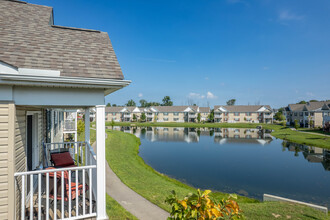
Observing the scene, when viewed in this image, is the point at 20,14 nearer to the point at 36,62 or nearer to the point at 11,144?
the point at 36,62

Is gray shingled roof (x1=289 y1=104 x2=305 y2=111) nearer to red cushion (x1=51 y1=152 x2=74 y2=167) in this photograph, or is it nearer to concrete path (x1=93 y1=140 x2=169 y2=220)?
concrete path (x1=93 y1=140 x2=169 y2=220)

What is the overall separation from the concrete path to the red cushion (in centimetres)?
240

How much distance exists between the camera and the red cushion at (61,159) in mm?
6582

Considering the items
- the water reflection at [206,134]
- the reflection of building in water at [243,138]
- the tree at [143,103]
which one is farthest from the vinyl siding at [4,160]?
the tree at [143,103]

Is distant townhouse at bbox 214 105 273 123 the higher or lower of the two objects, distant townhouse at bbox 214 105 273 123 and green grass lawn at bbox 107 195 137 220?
the higher

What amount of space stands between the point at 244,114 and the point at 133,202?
66.6 meters

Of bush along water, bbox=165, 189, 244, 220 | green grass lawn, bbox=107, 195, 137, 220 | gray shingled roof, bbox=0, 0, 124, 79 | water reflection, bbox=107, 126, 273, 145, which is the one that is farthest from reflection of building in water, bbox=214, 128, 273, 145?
bush along water, bbox=165, 189, 244, 220

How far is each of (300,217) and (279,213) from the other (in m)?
0.62

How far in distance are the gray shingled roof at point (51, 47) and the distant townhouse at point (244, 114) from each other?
66.2m

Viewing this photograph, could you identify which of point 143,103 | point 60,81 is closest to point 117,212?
point 60,81

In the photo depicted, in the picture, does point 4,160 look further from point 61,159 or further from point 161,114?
point 161,114

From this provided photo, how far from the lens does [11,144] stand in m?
3.67

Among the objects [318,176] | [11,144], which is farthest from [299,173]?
[11,144]

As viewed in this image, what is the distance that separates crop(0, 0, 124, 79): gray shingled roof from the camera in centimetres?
423
